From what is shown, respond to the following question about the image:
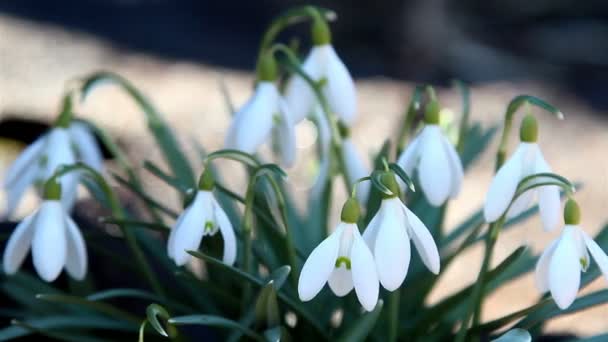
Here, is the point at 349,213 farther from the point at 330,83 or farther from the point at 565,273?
the point at 330,83

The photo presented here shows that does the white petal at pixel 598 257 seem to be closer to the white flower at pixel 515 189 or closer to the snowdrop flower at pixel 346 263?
the white flower at pixel 515 189

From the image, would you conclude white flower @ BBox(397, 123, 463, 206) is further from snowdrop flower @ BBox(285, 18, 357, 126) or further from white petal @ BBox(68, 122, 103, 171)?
white petal @ BBox(68, 122, 103, 171)

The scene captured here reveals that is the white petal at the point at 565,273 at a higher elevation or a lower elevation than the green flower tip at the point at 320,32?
lower

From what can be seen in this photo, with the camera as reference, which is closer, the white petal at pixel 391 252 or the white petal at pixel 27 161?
the white petal at pixel 391 252

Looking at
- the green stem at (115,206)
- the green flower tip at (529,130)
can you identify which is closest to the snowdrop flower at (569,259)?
the green flower tip at (529,130)

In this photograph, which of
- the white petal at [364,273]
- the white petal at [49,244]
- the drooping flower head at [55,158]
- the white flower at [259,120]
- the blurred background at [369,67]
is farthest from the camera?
the blurred background at [369,67]

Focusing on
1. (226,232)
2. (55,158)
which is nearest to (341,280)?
Result: (226,232)
